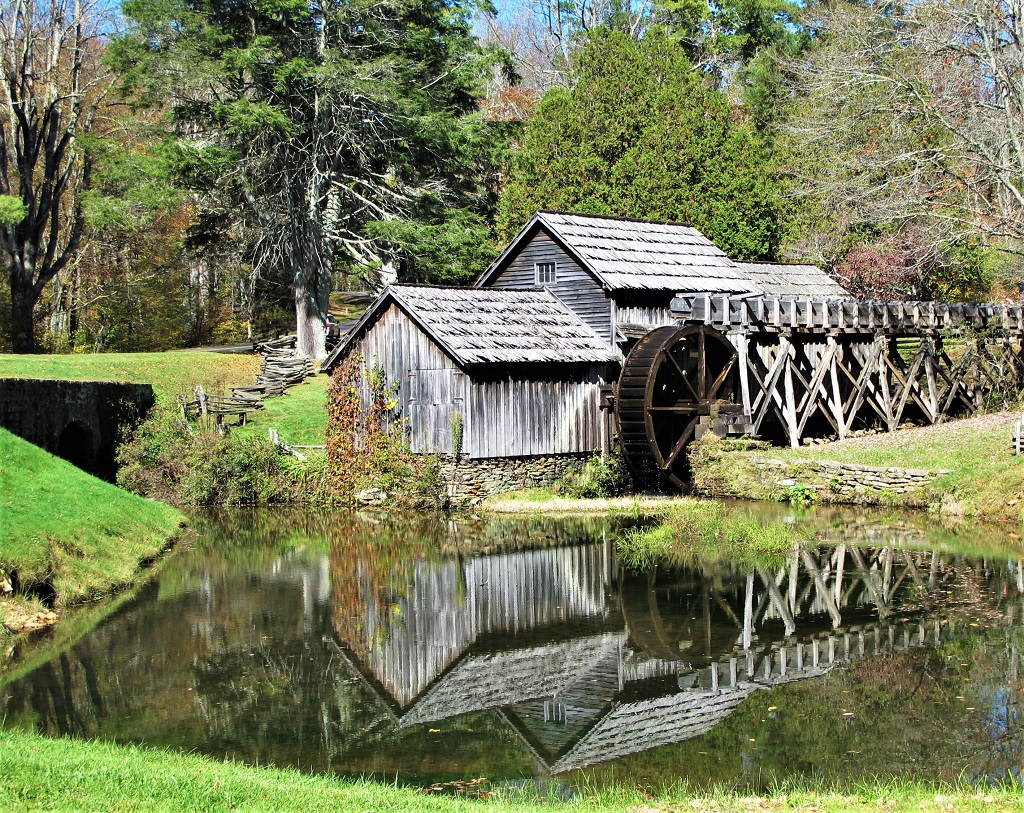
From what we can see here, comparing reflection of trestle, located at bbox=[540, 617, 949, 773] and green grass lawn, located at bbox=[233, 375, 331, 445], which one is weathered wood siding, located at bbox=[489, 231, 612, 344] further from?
reflection of trestle, located at bbox=[540, 617, 949, 773]

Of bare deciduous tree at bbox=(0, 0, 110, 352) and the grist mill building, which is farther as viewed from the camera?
bare deciduous tree at bbox=(0, 0, 110, 352)

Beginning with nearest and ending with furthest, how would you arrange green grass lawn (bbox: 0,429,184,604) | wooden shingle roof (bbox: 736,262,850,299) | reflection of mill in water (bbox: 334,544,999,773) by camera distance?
reflection of mill in water (bbox: 334,544,999,773), green grass lawn (bbox: 0,429,184,604), wooden shingle roof (bbox: 736,262,850,299)

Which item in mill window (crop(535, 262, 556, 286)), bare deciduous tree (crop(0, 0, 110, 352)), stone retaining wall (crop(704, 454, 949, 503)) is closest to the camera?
stone retaining wall (crop(704, 454, 949, 503))

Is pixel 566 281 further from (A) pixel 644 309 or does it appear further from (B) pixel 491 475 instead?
(B) pixel 491 475

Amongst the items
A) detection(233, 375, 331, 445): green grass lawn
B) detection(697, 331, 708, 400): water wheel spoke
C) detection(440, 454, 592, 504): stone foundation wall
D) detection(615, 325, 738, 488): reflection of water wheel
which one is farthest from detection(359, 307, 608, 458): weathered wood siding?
detection(233, 375, 331, 445): green grass lawn

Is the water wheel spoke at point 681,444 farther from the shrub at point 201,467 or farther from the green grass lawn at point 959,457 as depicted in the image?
the shrub at point 201,467

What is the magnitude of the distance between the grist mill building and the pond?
290 inches

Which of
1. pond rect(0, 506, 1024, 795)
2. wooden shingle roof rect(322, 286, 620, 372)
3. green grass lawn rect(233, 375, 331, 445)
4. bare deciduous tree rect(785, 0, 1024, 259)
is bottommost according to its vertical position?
pond rect(0, 506, 1024, 795)

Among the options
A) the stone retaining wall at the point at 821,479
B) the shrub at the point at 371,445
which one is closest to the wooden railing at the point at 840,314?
the stone retaining wall at the point at 821,479

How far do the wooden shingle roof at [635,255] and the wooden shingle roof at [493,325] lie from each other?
59.1 inches

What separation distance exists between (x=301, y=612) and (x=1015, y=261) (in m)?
32.0

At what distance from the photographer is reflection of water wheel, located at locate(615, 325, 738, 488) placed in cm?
2542

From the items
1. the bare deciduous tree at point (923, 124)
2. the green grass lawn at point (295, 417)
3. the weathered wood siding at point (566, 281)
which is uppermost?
the bare deciduous tree at point (923, 124)

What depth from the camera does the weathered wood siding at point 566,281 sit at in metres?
28.0
